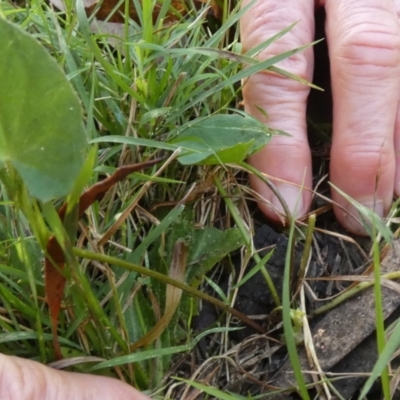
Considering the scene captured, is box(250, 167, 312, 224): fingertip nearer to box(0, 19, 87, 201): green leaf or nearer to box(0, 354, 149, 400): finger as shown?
box(0, 354, 149, 400): finger

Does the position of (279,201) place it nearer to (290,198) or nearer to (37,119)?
(290,198)

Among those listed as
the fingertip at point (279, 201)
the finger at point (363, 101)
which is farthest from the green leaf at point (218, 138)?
Result: the finger at point (363, 101)

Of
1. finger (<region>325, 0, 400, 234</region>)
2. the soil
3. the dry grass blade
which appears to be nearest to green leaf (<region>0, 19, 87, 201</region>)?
the dry grass blade

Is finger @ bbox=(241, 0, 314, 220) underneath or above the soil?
above

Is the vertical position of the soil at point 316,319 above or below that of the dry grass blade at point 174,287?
below

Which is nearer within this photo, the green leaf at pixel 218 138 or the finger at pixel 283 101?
the green leaf at pixel 218 138

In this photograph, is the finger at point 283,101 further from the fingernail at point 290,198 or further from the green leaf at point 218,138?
the green leaf at point 218,138

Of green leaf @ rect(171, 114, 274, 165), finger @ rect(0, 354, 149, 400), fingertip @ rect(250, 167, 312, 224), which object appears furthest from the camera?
fingertip @ rect(250, 167, 312, 224)

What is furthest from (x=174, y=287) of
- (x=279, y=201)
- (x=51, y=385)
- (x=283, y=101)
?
(x=283, y=101)
